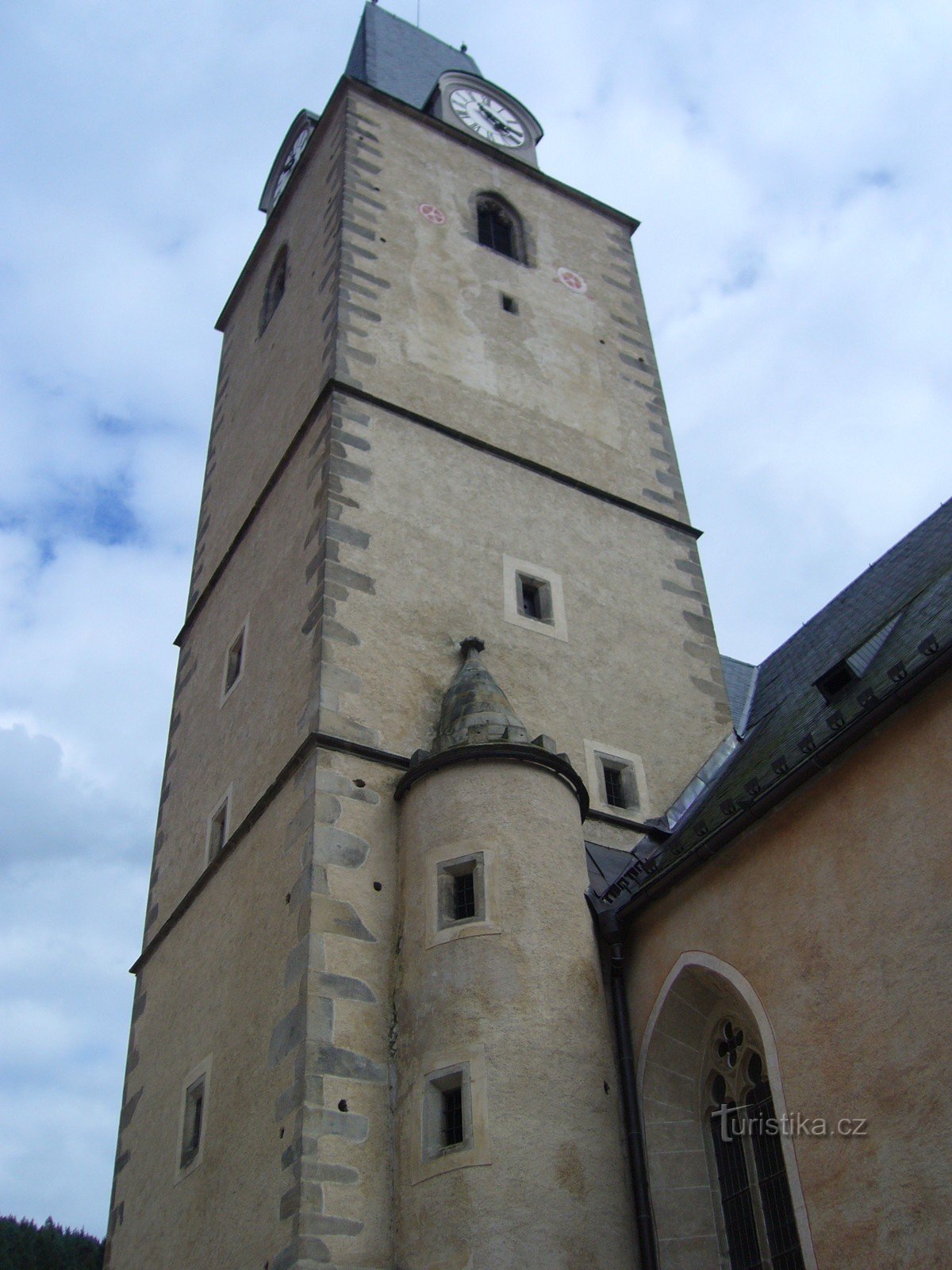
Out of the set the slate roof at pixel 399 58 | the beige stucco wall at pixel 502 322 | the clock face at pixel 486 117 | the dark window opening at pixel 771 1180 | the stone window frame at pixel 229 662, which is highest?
the slate roof at pixel 399 58

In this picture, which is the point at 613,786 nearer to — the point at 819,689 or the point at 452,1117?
the point at 819,689

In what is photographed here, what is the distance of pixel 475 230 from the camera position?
1686 centimetres

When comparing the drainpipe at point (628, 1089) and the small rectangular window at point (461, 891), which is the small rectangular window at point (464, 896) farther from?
the drainpipe at point (628, 1089)

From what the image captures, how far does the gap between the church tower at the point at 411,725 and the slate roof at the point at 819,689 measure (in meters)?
0.45

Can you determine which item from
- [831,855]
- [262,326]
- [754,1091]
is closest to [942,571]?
[831,855]

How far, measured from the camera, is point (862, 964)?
791cm

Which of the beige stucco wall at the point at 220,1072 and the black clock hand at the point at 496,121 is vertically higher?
the black clock hand at the point at 496,121

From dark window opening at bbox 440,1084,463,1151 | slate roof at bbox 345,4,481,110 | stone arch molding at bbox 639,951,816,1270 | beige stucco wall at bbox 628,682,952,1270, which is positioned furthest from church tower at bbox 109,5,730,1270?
slate roof at bbox 345,4,481,110

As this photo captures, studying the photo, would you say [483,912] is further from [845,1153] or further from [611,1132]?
[845,1153]

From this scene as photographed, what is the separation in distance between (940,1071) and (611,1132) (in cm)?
251

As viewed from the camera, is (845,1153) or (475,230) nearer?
(845,1153)

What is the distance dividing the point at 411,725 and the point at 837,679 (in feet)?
10.7

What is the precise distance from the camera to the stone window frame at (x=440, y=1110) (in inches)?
335

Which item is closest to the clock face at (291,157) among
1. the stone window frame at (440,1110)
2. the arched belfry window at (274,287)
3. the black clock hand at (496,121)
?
the arched belfry window at (274,287)
